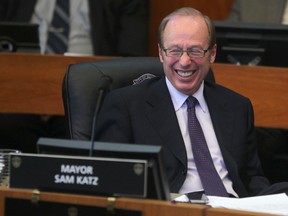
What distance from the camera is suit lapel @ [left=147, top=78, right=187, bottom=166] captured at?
3.18 meters

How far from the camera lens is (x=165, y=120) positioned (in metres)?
3.24

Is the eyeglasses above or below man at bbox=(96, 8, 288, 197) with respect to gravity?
Answer: above

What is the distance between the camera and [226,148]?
130 inches

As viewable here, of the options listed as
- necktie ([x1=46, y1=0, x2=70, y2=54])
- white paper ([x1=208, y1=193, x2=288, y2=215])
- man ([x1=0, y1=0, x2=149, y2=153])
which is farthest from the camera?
necktie ([x1=46, y1=0, x2=70, y2=54])

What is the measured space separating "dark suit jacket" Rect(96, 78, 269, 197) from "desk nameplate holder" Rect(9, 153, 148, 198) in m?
0.91

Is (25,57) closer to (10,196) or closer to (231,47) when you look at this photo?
(231,47)

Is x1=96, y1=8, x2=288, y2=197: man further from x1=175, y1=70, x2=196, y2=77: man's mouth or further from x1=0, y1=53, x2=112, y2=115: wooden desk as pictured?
x1=0, y1=53, x2=112, y2=115: wooden desk

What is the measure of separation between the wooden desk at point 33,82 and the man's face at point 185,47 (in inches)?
57.9

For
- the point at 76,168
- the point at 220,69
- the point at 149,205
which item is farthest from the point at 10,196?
the point at 220,69

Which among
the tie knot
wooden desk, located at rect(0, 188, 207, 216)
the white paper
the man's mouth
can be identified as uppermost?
the man's mouth

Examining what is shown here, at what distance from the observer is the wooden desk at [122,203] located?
206 centimetres

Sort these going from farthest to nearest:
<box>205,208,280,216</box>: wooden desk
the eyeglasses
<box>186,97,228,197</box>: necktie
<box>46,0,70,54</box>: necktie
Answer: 1. <box>46,0,70,54</box>: necktie
2. the eyeglasses
3. <box>186,97,228,197</box>: necktie
4. <box>205,208,280,216</box>: wooden desk

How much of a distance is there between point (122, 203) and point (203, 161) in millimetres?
1142

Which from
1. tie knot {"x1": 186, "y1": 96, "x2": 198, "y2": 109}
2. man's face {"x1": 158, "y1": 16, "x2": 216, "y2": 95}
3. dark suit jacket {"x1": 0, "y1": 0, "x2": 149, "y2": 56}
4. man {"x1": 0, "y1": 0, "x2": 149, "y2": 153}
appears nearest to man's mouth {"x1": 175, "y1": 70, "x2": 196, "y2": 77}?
man's face {"x1": 158, "y1": 16, "x2": 216, "y2": 95}
